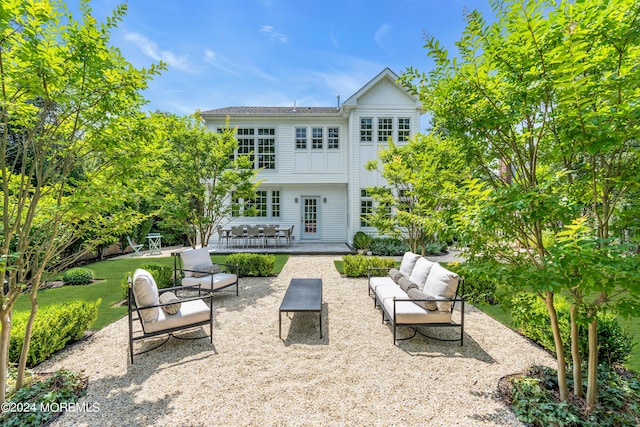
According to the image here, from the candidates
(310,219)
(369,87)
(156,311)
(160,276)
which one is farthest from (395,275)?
(369,87)

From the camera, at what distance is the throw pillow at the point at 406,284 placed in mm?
4824

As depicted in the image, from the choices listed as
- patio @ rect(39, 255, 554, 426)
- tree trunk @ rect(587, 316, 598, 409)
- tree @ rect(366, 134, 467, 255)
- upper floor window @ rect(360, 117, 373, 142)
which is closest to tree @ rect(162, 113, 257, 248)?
patio @ rect(39, 255, 554, 426)

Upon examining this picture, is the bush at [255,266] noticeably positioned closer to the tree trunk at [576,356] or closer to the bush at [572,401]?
the bush at [572,401]

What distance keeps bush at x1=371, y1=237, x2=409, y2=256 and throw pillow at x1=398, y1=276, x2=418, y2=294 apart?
736 cm

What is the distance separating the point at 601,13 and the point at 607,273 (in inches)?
71.7

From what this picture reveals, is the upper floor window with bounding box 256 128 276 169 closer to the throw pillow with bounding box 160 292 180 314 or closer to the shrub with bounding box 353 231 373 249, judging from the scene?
the shrub with bounding box 353 231 373 249

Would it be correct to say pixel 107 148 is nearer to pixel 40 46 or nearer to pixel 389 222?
pixel 40 46

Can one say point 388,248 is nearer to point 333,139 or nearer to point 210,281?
point 333,139

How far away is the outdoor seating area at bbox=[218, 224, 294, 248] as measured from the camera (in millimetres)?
13289

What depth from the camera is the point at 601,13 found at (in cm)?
188

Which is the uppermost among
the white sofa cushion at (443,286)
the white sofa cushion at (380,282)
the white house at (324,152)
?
the white house at (324,152)

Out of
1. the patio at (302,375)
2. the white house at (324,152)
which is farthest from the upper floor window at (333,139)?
the patio at (302,375)

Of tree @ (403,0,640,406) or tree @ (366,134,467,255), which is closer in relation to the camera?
tree @ (403,0,640,406)

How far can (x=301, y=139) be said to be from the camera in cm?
1494
